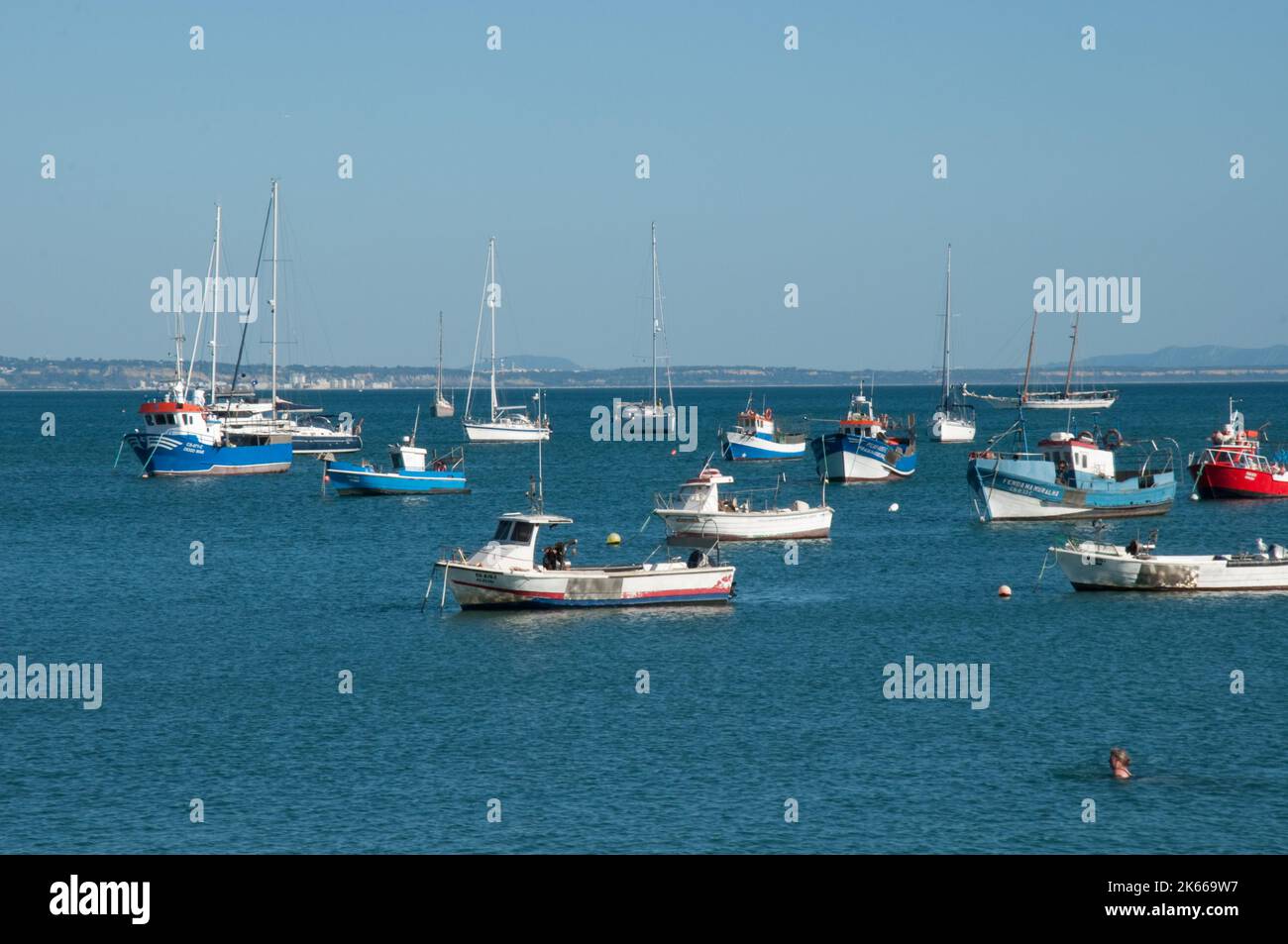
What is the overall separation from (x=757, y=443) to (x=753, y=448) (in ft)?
1.90

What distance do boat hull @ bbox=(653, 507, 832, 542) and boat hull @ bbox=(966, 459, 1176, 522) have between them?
405 inches

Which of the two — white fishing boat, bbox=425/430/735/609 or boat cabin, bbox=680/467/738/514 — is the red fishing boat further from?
white fishing boat, bbox=425/430/735/609

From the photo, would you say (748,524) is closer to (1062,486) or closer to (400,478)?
(1062,486)

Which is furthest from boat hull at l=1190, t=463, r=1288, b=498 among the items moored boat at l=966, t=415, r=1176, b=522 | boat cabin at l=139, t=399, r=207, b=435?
boat cabin at l=139, t=399, r=207, b=435

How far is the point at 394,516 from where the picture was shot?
307ft

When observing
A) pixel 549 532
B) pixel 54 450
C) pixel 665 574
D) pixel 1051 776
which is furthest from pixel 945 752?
pixel 54 450

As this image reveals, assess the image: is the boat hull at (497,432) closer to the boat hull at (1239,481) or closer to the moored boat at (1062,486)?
the boat hull at (1239,481)

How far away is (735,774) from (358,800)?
8008 mm

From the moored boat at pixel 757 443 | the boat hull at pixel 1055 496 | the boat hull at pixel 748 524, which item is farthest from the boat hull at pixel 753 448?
the boat hull at pixel 748 524

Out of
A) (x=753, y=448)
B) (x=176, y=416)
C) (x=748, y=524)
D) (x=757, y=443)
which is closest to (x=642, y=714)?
(x=748, y=524)

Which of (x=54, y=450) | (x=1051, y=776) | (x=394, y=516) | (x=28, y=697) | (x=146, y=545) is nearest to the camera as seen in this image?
(x=1051, y=776)
